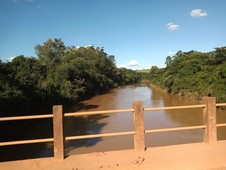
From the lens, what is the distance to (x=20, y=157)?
34.3 ft

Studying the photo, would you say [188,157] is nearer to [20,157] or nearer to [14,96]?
[20,157]

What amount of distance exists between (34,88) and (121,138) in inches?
349

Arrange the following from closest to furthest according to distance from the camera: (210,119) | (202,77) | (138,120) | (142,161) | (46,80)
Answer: (142,161) → (138,120) → (210,119) → (46,80) → (202,77)

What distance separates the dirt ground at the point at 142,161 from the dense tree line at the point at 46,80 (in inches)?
375

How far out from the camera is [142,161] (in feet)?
12.6

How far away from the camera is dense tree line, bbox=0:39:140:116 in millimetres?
14367

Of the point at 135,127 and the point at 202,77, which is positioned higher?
the point at 202,77

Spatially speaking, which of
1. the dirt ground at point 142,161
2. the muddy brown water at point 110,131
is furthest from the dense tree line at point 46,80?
the dirt ground at point 142,161

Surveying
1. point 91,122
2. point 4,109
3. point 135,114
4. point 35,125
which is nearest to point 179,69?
point 91,122

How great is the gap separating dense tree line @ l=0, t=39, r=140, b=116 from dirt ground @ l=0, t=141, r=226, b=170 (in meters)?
9.54

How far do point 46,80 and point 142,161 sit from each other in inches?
830

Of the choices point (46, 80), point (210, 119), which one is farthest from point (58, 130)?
point (46, 80)

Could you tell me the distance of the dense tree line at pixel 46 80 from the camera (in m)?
14.4

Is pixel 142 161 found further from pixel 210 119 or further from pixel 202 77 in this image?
pixel 202 77
